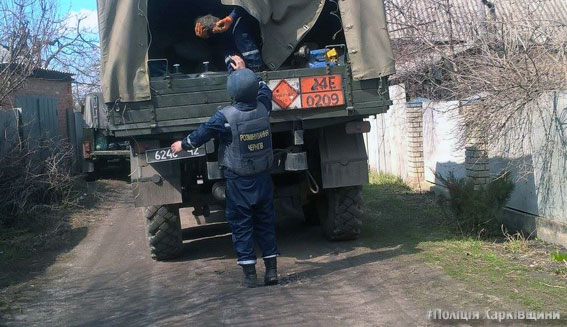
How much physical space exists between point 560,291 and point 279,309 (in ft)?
7.49

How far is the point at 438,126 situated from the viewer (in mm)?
10742

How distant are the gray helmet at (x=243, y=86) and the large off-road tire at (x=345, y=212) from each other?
190 centimetres

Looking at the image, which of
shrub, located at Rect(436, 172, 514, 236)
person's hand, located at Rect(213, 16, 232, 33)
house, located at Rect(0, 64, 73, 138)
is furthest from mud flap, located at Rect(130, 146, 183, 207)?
house, located at Rect(0, 64, 73, 138)

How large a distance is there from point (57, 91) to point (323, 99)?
53.4ft

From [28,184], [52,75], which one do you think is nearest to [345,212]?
[28,184]

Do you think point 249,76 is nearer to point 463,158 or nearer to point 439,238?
point 439,238

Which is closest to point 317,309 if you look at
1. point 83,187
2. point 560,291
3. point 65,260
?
point 560,291

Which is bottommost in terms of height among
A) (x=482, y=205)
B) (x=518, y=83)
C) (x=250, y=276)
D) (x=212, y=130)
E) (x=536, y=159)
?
(x=250, y=276)

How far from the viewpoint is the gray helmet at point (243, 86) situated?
17.8ft

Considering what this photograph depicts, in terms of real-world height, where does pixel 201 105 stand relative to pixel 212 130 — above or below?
above

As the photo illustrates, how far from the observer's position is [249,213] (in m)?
5.66

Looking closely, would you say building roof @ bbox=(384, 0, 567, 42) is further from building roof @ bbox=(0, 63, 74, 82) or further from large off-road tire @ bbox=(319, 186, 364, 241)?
building roof @ bbox=(0, 63, 74, 82)

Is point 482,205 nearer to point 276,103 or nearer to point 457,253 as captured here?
point 457,253

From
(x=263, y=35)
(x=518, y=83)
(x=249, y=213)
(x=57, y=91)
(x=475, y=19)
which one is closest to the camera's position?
(x=249, y=213)
